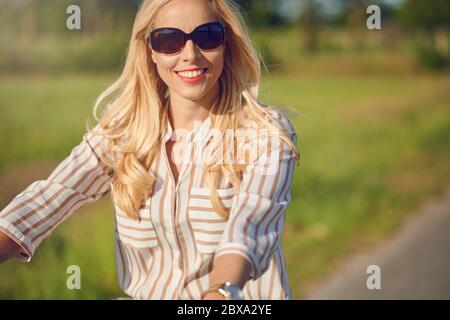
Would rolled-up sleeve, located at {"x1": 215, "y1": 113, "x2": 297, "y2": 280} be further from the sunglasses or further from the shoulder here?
the sunglasses

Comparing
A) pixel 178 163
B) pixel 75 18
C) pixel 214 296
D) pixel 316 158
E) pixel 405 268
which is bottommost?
pixel 405 268

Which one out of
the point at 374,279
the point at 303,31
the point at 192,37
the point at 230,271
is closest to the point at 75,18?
the point at 192,37

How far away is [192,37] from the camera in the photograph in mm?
2248

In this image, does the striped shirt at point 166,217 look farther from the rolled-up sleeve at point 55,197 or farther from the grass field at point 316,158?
the grass field at point 316,158

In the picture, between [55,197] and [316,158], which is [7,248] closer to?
[55,197]

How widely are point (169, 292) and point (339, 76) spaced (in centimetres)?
949

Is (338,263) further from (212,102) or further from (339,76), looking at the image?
(339,76)

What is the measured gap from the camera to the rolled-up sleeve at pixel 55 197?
87.0 inches

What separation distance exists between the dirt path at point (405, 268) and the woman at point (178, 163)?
2.51 meters

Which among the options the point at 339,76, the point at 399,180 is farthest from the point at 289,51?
the point at 399,180

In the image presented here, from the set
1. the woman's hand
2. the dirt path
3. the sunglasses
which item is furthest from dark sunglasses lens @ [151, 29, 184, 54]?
the dirt path

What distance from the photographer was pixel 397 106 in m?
10.5

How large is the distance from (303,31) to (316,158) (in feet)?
10.5

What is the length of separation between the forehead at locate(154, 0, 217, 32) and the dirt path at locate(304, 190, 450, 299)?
110 inches
